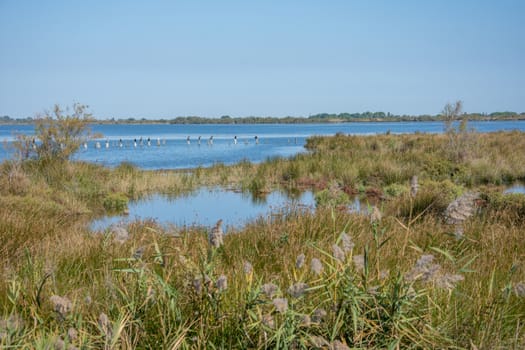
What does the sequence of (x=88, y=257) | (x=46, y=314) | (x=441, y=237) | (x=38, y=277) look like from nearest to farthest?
1. (x=46, y=314)
2. (x=38, y=277)
3. (x=88, y=257)
4. (x=441, y=237)

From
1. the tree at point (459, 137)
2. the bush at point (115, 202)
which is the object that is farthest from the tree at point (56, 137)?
the tree at point (459, 137)

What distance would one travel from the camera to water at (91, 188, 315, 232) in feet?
51.1

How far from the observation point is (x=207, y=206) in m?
17.9

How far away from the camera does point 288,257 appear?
584 cm

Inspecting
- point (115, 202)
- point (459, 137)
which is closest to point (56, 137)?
point (115, 202)

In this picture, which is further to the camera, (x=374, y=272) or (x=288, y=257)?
(x=288, y=257)

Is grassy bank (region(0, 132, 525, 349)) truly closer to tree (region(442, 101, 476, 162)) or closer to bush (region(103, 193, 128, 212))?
bush (region(103, 193, 128, 212))

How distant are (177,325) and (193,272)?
0.36m

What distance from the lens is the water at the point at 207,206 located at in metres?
15.6

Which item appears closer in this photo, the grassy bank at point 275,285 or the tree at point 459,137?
the grassy bank at point 275,285

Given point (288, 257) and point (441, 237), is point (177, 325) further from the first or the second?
point (441, 237)

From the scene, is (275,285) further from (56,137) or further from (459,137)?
(459,137)

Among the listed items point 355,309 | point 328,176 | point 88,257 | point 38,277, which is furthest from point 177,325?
point 328,176

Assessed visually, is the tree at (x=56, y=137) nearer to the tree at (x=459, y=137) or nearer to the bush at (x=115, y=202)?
the bush at (x=115, y=202)
